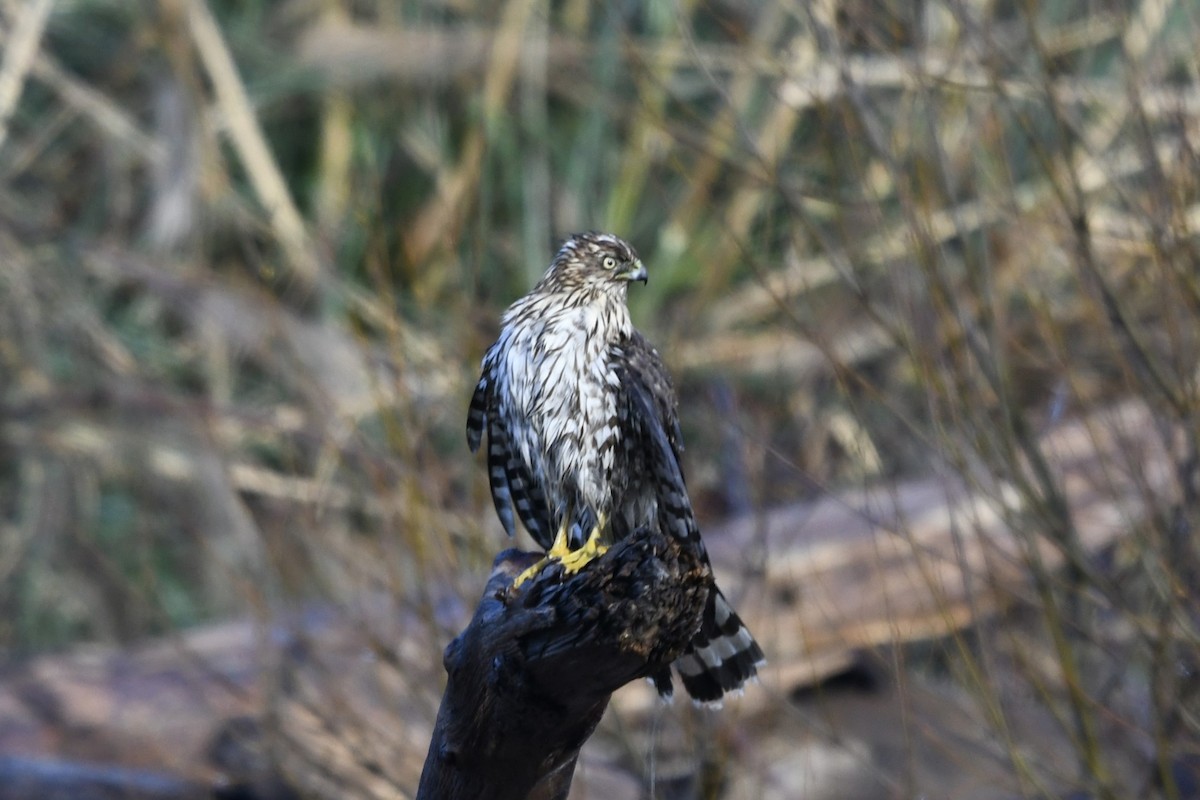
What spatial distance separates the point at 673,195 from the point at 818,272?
1512 mm

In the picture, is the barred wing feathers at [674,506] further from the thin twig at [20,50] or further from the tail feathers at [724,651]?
the thin twig at [20,50]

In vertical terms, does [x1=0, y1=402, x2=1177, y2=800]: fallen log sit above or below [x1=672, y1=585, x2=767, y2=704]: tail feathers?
above

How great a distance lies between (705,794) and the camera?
15.4ft

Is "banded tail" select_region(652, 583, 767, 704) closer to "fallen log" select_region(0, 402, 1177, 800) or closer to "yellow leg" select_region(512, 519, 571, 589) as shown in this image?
"yellow leg" select_region(512, 519, 571, 589)

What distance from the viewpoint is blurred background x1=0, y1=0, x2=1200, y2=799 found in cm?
425

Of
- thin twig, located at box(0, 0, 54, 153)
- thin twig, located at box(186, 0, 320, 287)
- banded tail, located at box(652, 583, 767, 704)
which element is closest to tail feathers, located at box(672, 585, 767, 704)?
banded tail, located at box(652, 583, 767, 704)

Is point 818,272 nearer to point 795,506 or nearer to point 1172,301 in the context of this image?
point 795,506

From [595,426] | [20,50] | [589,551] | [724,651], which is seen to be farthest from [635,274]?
[20,50]

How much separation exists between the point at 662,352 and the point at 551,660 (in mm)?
3809

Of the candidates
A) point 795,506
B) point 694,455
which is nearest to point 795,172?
point 694,455

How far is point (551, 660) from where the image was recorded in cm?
266

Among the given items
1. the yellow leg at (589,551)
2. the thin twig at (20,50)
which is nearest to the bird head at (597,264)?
the yellow leg at (589,551)

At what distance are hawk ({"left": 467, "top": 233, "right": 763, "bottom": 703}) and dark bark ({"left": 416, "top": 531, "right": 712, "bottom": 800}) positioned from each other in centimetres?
62

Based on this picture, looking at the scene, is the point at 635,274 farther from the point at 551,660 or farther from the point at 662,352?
the point at 662,352
